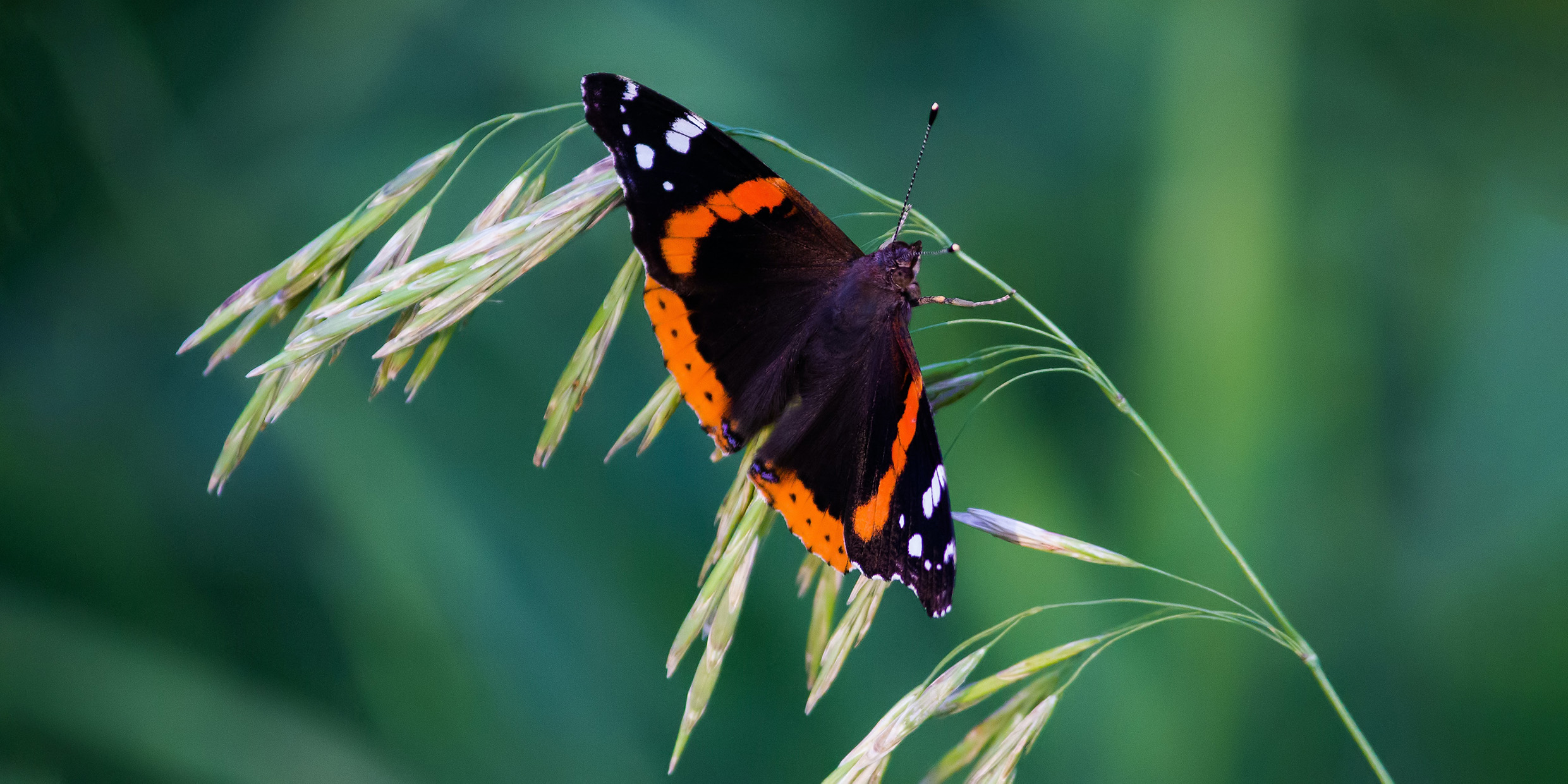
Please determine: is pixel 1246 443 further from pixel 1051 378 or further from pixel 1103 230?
pixel 1103 230

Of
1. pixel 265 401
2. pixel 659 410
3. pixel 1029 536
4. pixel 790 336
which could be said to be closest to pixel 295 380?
pixel 265 401

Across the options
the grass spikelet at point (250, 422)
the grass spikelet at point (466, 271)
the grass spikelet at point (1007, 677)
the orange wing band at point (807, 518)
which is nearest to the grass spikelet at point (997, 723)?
the grass spikelet at point (1007, 677)

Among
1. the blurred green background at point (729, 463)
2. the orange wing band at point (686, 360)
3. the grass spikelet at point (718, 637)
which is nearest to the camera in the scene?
the grass spikelet at point (718, 637)

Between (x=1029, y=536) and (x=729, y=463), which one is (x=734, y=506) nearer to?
(x=1029, y=536)

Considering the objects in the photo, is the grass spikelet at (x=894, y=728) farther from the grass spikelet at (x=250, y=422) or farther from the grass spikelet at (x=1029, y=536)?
the grass spikelet at (x=250, y=422)

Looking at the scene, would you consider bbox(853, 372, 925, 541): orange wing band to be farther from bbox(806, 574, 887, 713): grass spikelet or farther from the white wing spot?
the white wing spot

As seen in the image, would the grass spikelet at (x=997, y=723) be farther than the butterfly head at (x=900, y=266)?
No
